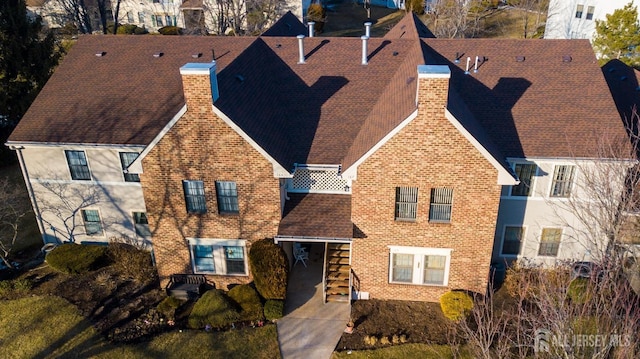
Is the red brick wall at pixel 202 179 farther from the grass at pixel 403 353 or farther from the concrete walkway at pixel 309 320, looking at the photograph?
the grass at pixel 403 353

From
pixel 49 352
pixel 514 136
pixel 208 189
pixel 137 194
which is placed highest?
pixel 514 136

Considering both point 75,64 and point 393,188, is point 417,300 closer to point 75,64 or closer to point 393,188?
point 393,188

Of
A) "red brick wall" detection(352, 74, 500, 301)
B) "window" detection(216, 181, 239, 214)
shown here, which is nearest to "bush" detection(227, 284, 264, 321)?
"window" detection(216, 181, 239, 214)

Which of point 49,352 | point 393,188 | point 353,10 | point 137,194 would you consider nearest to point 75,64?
point 137,194

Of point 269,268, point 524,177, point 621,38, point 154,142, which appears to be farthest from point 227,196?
point 621,38

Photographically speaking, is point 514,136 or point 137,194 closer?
point 514,136

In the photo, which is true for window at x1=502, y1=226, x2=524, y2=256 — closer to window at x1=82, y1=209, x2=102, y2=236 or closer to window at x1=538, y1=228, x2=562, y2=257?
window at x1=538, y1=228, x2=562, y2=257
